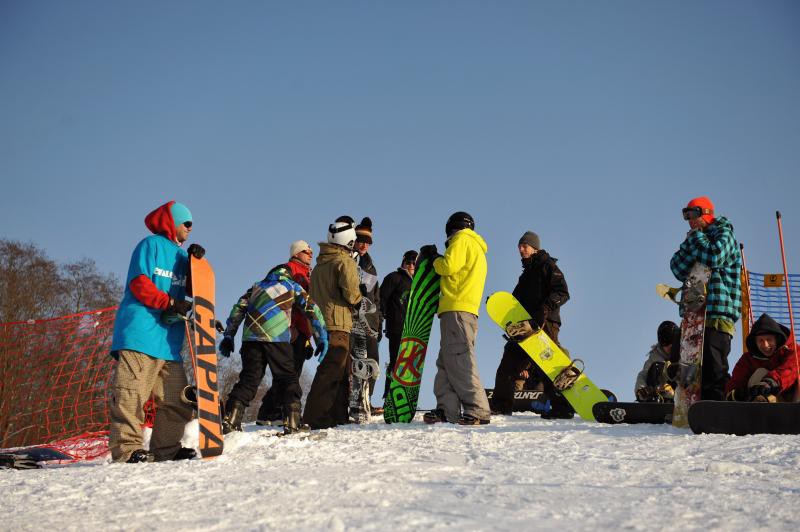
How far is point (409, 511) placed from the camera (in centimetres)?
343

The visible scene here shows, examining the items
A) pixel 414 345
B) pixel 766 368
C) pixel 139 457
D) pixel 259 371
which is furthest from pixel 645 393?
pixel 139 457

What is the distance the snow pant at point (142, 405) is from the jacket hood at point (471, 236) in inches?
119

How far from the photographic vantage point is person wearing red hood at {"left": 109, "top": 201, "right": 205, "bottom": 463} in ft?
18.7

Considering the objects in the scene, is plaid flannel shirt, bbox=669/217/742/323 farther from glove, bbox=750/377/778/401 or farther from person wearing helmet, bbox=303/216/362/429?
person wearing helmet, bbox=303/216/362/429

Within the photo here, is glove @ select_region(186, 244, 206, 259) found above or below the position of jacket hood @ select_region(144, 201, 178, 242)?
below

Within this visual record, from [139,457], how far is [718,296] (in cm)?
520

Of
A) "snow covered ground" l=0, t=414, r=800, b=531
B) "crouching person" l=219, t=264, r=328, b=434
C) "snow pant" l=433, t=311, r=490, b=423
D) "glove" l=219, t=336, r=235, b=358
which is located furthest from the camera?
"snow pant" l=433, t=311, r=490, b=423

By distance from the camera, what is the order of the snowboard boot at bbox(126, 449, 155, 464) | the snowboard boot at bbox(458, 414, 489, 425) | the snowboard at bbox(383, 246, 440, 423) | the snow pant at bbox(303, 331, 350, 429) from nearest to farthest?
1. the snowboard boot at bbox(126, 449, 155, 464)
2. the snowboard boot at bbox(458, 414, 489, 425)
3. the snow pant at bbox(303, 331, 350, 429)
4. the snowboard at bbox(383, 246, 440, 423)

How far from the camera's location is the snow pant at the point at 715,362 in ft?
22.6

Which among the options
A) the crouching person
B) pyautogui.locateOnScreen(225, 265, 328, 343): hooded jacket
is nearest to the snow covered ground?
the crouching person

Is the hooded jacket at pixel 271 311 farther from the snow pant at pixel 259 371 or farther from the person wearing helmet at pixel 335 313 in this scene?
the person wearing helmet at pixel 335 313

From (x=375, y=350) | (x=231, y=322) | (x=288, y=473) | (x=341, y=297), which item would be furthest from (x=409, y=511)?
(x=375, y=350)

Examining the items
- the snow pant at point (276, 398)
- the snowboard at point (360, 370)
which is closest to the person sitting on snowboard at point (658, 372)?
the snowboard at point (360, 370)

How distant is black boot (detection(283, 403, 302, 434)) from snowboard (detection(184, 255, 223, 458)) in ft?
2.78
